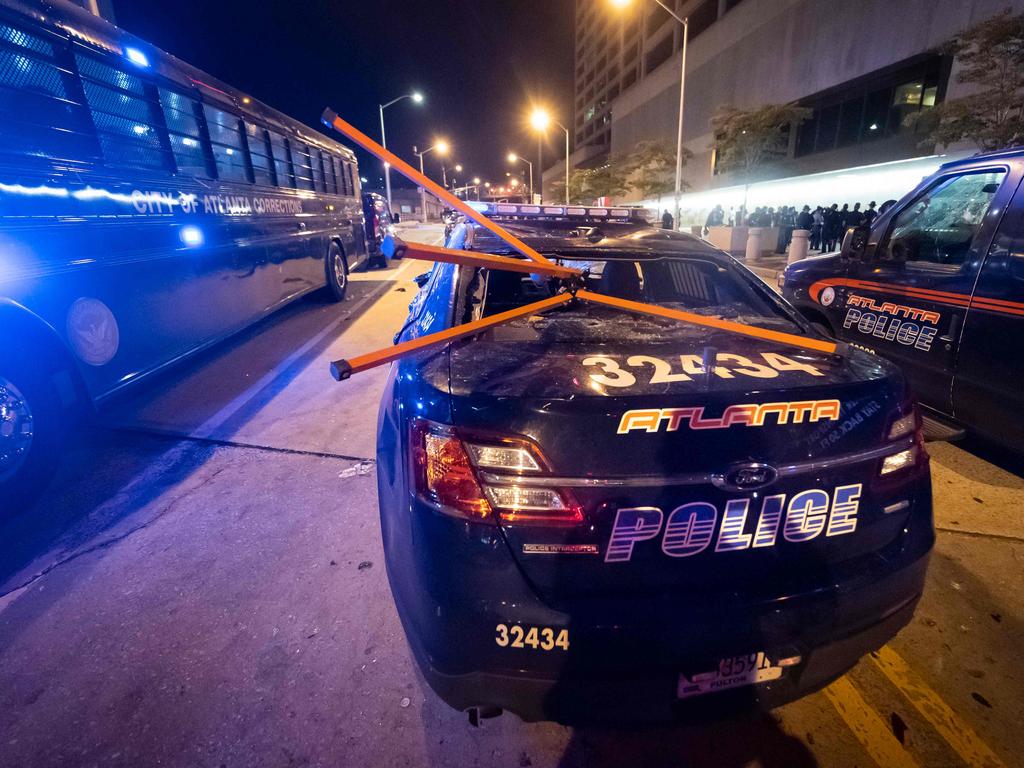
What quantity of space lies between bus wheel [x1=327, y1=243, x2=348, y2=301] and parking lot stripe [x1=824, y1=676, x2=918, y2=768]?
9.67 meters

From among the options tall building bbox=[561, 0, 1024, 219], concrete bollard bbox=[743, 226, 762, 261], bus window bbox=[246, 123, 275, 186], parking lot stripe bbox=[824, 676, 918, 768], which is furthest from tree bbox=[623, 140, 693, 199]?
parking lot stripe bbox=[824, 676, 918, 768]

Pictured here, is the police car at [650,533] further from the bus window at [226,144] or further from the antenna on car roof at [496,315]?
the bus window at [226,144]

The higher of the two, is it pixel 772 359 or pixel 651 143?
pixel 651 143

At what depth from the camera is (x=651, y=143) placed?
35.2 metres

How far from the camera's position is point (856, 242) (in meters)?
4.32

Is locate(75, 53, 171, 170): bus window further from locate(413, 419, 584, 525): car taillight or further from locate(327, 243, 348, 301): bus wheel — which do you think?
locate(327, 243, 348, 301): bus wheel

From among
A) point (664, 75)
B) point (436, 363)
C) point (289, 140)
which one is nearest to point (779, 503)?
point (436, 363)

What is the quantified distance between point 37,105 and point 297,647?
4003 mm

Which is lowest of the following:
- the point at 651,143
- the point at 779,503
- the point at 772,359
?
the point at 779,503

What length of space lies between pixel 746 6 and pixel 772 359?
39.8 m

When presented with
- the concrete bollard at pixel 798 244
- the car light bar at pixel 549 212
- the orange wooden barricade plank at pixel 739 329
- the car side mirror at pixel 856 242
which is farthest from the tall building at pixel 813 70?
the orange wooden barricade plank at pixel 739 329

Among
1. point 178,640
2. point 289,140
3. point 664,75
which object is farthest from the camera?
point 664,75

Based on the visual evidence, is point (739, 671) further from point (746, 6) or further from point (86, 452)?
point (746, 6)

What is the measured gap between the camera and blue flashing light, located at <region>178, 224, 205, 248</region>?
5.08 metres
